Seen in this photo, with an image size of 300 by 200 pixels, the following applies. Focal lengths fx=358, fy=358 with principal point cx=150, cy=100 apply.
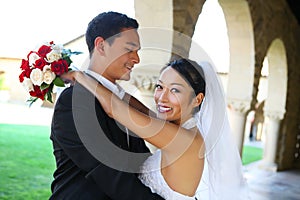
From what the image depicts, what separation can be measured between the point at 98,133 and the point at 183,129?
0.32m

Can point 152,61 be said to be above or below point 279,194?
above

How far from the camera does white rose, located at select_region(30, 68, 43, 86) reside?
119cm

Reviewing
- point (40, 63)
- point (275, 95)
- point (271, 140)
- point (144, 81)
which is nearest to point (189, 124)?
point (40, 63)

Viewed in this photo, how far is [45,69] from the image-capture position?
1194 mm

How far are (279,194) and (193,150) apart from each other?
525 cm

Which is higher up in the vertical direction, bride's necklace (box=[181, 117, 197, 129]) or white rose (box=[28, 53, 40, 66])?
white rose (box=[28, 53, 40, 66])

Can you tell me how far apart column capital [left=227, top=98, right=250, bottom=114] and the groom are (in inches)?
160

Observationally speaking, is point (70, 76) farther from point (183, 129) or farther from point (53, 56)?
point (183, 129)

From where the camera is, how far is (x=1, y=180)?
505 cm

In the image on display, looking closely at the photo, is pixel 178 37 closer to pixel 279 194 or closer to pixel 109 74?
pixel 109 74

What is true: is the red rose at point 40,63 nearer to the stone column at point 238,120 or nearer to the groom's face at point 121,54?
the groom's face at point 121,54

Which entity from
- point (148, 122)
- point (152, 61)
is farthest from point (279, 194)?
point (148, 122)

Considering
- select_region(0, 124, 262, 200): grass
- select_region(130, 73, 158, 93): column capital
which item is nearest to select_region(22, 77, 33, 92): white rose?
select_region(130, 73, 158, 93): column capital

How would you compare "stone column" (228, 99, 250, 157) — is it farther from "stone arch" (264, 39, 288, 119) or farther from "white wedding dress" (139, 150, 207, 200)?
"white wedding dress" (139, 150, 207, 200)
